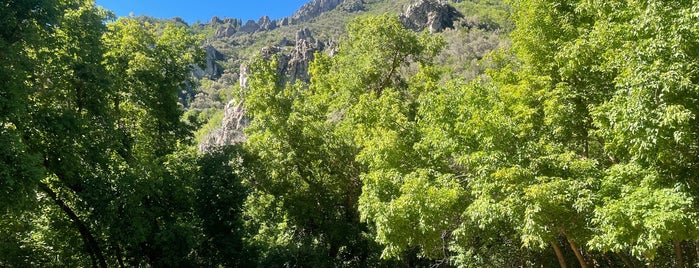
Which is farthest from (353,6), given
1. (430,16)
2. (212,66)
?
(430,16)

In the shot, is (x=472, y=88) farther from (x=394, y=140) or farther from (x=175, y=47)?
(x=175, y=47)

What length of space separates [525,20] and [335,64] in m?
11.3

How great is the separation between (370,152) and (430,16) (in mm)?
86809

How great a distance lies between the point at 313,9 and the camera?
182 m

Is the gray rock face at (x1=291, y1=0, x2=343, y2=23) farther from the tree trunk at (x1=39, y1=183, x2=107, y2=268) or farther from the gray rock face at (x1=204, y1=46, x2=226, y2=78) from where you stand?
the tree trunk at (x1=39, y1=183, x2=107, y2=268)

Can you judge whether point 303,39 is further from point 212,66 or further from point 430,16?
point 430,16

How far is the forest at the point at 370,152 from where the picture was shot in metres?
7.56

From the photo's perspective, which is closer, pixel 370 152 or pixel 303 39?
pixel 370 152

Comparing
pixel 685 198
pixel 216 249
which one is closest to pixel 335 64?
pixel 216 249

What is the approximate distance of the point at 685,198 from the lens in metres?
7.02

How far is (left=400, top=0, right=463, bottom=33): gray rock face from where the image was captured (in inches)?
3661

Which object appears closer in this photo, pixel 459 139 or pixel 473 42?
pixel 459 139

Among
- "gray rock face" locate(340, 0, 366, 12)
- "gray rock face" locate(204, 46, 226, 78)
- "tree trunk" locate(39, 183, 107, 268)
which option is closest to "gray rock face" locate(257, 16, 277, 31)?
"gray rock face" locate(340, 0, 366, 12)

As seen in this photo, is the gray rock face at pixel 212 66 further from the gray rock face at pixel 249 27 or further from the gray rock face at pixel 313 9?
the gray rock face at pixel 313 9
